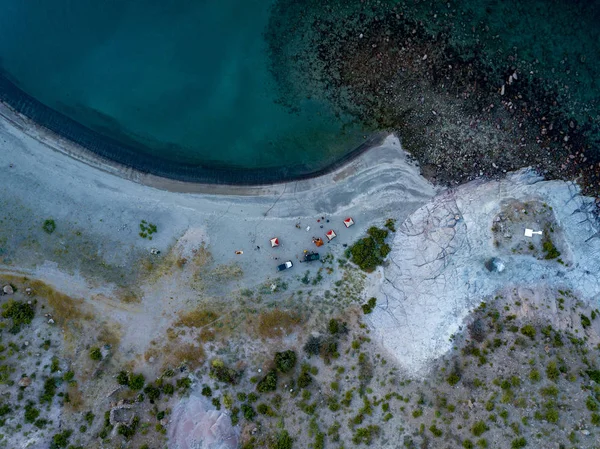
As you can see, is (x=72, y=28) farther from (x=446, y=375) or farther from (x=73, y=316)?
(x=446, y=375)

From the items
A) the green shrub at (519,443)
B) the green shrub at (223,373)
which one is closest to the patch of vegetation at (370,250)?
the green shrub at (223,373)

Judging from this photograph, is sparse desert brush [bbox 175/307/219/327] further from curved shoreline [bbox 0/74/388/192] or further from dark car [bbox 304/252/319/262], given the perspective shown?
curved shoreline [bbox 0/74/388/192]

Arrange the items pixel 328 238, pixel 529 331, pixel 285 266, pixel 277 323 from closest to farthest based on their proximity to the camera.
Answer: pixel 529 331, pixel 277 323, pixel 285 266, pixel 328 238

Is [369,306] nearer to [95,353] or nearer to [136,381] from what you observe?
[136,381]

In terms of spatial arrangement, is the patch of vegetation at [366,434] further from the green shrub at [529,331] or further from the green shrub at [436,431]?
the green shrub at [529,331]

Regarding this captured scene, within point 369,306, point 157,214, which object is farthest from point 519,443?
point 157,214

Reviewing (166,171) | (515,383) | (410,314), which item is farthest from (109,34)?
(515,383)
